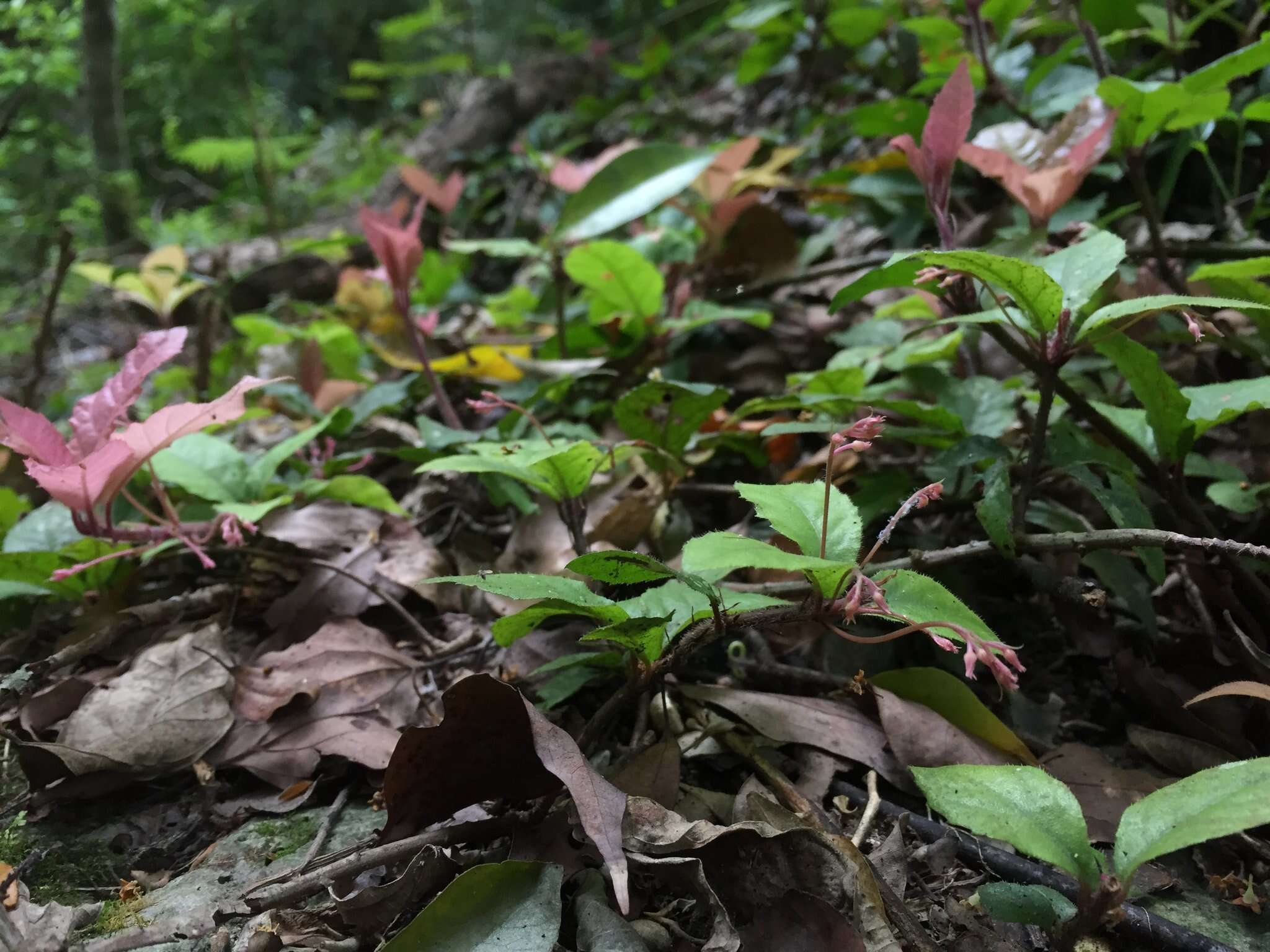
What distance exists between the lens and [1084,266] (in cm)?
79

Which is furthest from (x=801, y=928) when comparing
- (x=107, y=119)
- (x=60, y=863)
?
(x=107, y=119)

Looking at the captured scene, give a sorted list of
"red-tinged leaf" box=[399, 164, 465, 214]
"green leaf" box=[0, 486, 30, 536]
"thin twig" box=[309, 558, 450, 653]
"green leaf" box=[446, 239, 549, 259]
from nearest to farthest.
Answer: "thin twig" box=[309, 558, 450, 653], "green leaf" box=[0, 486, 30, 536], "green leaf" box=[446, 239, 549, 259], "red-tinged leaf" box=[399, 164, 465, 214]

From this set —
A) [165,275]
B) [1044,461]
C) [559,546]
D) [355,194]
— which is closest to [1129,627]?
[1044,461]

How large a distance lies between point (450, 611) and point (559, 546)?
0.19 meters

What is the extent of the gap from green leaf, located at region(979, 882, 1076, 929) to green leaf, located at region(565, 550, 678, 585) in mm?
348

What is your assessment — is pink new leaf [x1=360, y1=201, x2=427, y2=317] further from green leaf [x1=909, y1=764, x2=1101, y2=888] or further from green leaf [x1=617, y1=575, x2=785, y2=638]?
green leaf [x1=909, y1=764, x2=1101, y2=888]

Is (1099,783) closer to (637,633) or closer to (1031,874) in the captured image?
(1031,874)

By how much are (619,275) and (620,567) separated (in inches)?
34.8

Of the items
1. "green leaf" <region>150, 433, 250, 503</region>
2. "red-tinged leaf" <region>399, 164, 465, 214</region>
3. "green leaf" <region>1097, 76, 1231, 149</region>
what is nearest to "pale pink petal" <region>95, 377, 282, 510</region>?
"green leaf" <region>150, 433, 250, 503</region>

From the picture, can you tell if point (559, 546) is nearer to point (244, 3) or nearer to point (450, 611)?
point (450, 611)

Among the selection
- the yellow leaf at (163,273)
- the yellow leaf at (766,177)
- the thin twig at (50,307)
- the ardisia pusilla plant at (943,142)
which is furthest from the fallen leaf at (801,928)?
the yellow leaf at (163,273)

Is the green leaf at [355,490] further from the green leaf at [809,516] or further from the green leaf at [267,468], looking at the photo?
the green leaf at [809,516]

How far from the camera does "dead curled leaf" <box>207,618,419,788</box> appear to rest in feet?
2.79

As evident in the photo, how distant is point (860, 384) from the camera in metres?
1.15
